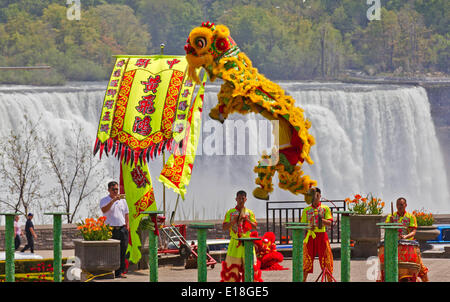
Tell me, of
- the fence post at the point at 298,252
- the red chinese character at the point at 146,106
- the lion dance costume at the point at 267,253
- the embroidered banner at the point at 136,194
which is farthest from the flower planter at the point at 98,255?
the fence post at the point at 298,252

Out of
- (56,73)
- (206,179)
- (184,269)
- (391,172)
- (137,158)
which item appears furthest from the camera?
(56,73)

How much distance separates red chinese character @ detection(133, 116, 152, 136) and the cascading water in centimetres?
3472

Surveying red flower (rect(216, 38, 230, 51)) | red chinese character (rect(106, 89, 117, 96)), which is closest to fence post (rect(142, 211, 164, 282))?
red flower (rect(216, 38, 230, 51))

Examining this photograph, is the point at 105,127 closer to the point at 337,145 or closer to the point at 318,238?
the point at 318,238

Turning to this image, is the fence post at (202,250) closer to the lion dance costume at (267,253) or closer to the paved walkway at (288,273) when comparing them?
the lion dance costume at (267,253)

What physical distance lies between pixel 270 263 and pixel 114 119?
5208 mm

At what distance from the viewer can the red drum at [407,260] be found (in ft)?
53.1

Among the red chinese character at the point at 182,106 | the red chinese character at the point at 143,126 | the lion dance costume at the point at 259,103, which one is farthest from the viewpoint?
the red chinese character at the point at 143,126

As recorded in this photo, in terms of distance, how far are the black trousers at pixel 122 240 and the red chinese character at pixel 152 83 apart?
2453 mm

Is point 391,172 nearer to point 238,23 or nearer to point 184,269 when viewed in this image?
point 238,23

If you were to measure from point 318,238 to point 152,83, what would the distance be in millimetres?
4737

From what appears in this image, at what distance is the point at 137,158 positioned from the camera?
19797mm

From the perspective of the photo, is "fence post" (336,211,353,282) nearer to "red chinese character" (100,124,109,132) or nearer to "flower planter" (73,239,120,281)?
"flower planter" (73,239,120,281)
